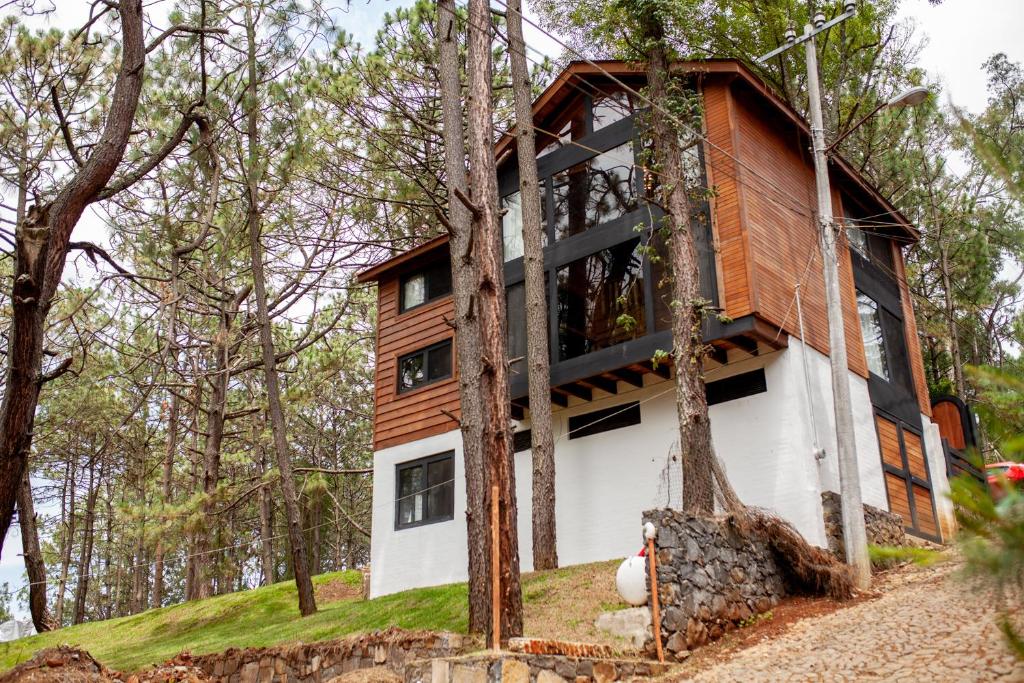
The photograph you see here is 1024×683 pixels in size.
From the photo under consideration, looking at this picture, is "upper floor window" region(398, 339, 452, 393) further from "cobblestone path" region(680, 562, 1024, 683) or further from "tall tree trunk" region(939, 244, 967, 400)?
"tall tree trunk" region(939, 244, 967, 400)

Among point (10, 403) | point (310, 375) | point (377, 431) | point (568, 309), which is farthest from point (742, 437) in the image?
point (310, 375)

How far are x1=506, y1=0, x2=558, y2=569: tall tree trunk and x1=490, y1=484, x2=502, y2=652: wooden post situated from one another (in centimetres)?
449

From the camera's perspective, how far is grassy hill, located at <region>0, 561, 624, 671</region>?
34.0ft

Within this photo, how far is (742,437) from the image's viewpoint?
12.5 meters

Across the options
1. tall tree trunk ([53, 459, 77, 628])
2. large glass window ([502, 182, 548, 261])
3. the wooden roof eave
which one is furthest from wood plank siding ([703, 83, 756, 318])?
tall tree trunk ([53, 459, 77, 628])

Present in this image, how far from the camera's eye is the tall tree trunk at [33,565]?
1367 cm

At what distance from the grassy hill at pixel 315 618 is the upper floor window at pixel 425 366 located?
161 inches

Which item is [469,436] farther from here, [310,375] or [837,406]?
[310,375]

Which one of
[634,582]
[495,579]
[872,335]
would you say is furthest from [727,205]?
[495,579]

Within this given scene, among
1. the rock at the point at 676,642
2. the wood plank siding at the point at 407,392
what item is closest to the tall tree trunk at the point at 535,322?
the wood plank siding at the point at 407,392

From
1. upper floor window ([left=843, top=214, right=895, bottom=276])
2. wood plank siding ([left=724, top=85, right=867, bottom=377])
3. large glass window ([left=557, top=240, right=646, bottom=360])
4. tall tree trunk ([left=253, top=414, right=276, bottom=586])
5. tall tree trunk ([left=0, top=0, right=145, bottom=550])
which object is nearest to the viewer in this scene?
tall tree trunk ([left=0, top=0, right=145, bottom=550])

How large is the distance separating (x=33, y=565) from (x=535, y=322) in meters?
9.66

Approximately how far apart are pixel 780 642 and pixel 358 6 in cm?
897

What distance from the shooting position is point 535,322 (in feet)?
45.5
